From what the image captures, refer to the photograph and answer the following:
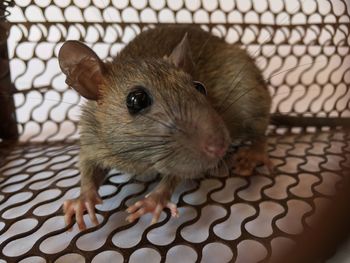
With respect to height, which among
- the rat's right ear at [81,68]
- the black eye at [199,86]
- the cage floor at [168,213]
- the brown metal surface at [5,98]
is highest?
the rat's right ear at [81,68]

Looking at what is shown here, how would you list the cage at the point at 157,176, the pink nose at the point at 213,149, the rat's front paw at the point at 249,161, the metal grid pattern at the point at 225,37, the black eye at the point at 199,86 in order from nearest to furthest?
the pink nose at the point at 213,149 → the cage at the point at 157,176 → the black eye at the point at 199,86 → the rat's front paw at the point at 249,161 → the metal grid pattern at the point at 225,37

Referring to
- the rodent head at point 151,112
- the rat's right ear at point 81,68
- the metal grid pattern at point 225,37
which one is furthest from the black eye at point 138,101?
the metal grid pattern at point 225,37

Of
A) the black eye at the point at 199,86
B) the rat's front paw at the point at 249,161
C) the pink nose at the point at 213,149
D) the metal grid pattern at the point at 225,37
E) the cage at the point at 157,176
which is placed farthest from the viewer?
the metal grid pattern at the point at 225,37

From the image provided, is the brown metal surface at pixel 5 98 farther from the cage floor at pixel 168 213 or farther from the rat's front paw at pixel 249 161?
the rat's front paw at pixel 249 161

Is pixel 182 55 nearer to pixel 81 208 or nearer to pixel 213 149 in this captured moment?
pixel 213 149

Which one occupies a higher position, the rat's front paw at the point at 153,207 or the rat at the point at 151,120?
the rat at the point at 151,120

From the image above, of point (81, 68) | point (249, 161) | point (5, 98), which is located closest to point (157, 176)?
point (249, 161)

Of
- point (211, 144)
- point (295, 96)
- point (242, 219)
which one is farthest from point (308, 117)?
point (211, 144)
